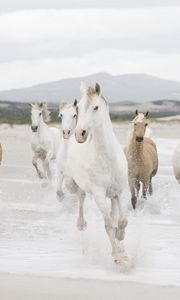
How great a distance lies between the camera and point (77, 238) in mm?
10086

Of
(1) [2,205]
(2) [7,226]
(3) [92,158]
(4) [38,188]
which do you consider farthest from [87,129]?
(4) [38,188]

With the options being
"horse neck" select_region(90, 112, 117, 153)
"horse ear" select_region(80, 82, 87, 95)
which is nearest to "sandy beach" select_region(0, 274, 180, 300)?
"horse neck" select_region(90, 112, 117, 153)

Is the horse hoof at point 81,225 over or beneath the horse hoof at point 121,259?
beneath

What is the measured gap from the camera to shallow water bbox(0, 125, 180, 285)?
774 cm

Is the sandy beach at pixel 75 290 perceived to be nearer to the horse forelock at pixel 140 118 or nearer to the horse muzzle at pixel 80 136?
the horse muzzle at pixel 80 136

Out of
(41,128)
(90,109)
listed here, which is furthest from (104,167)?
(41,128)

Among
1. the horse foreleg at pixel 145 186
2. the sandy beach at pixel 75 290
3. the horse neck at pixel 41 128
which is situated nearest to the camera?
the sandy beach at pixel 75 290

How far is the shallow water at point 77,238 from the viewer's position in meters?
7.74

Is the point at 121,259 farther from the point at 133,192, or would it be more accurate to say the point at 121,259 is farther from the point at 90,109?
the point at 133,192

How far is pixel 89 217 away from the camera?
12.2m

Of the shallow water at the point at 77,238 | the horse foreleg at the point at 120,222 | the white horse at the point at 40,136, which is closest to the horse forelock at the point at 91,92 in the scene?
the horse foreleg at the point at 120,222

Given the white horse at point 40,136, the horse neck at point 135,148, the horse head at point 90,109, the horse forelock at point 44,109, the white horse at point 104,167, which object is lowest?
the white horse at point 40,136

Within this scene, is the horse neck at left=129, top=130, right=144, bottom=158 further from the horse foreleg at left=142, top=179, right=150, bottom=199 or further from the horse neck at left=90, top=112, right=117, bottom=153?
the horse neck at left=90, top=112, right=117, bottom=153

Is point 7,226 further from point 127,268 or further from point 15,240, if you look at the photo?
point 127,268
